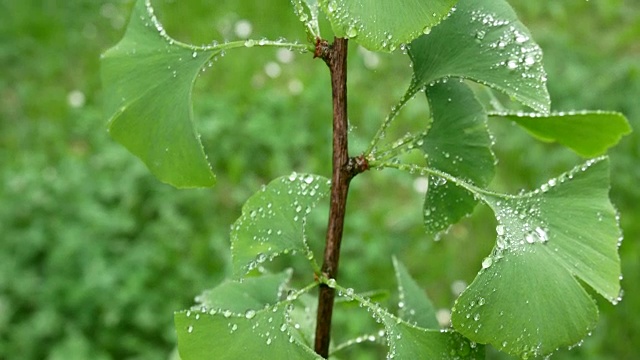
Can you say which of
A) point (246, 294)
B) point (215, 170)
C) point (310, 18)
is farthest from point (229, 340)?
point (215, 170)

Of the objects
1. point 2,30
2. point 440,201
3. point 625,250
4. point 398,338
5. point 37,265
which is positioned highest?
point 2,30

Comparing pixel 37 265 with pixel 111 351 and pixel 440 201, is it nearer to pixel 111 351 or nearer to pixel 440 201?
pixel 111 351

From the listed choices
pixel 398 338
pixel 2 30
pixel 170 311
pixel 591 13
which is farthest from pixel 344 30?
pixel 591 13

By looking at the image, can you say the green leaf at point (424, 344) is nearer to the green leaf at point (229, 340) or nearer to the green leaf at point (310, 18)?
the green leaf at point (229, 340)

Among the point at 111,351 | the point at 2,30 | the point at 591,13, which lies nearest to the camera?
the point at 111,351

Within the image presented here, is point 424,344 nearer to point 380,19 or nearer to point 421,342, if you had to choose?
point 421,342

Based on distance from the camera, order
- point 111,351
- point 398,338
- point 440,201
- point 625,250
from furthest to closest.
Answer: point 625,250, point 111,351, point 440,201, point 398,338
